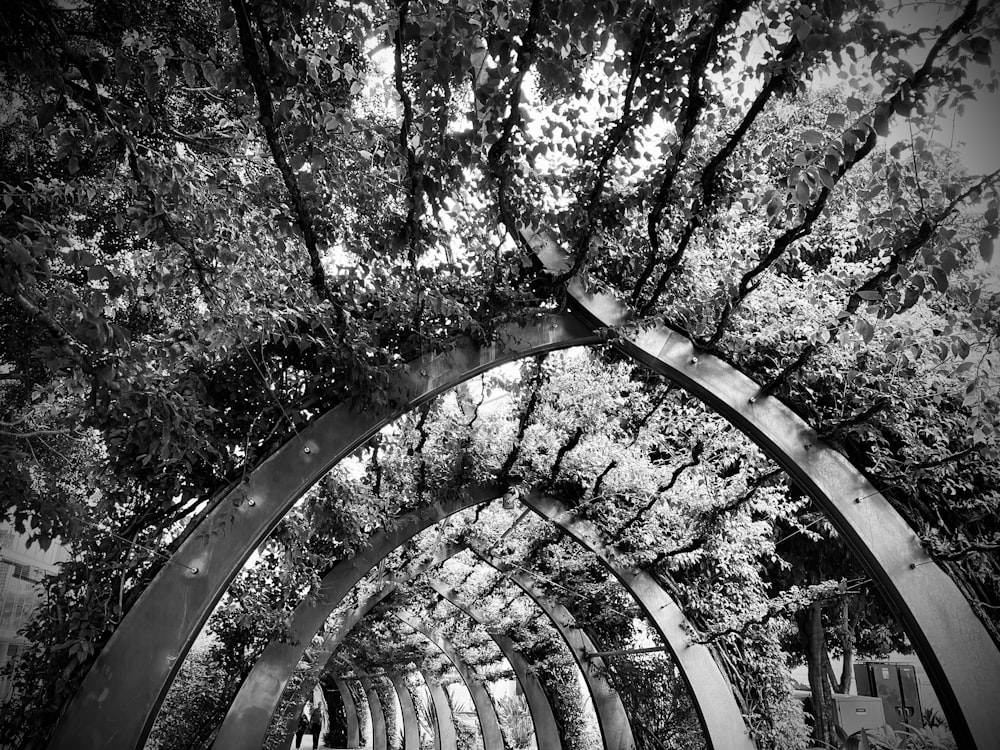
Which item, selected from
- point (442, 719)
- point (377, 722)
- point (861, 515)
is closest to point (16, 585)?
point (861, 515)

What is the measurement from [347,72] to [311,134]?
267 millimetres

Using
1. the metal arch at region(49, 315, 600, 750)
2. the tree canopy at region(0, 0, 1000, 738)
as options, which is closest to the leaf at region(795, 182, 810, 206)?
the tree canopy at region(0, 0, 1000, 738)

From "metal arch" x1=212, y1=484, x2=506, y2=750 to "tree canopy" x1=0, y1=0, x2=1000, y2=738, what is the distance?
1.66 metres

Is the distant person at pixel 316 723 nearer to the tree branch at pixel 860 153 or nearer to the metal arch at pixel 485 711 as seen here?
the metal arch at pixel 485 711

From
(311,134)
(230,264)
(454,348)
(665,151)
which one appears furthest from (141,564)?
(665,151)

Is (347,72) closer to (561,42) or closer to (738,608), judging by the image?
(561,42)

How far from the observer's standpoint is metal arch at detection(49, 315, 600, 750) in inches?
134

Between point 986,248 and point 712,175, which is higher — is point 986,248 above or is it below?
below

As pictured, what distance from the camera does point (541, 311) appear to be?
177 inches

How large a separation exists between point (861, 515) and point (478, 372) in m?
2.40

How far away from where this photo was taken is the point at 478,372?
450 centimetres

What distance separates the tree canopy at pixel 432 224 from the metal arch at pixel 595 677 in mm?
4616

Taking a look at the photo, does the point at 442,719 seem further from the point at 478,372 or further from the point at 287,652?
the point at 478,372

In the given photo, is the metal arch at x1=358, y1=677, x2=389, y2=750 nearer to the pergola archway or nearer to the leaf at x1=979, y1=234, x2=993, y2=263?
the pergola archway
